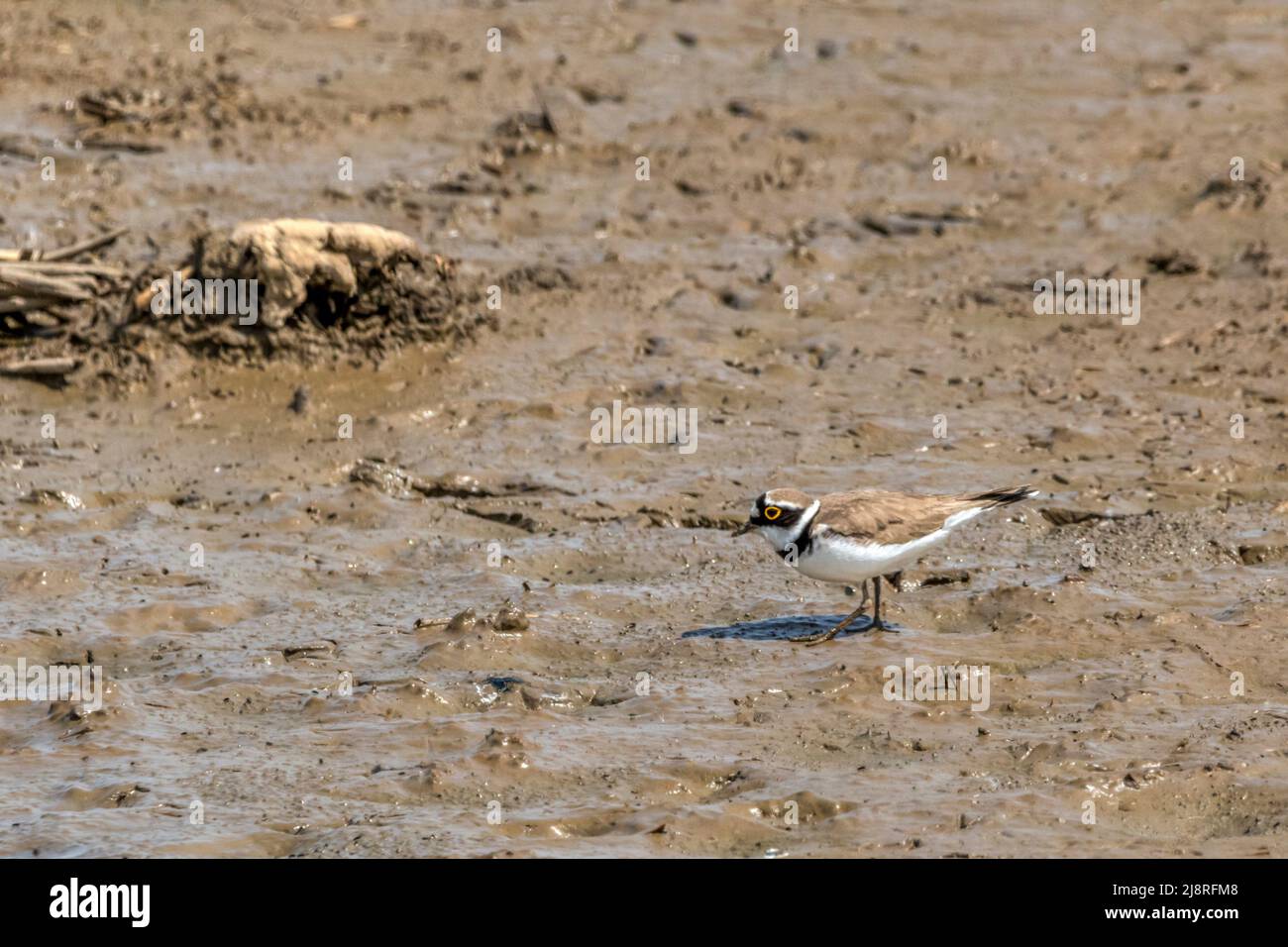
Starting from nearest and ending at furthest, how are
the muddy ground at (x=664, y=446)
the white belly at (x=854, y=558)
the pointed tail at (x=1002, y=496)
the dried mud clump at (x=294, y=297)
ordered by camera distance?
the muddy ground at (x=664, y=446) → the white belly at (x=854, y=558) → the pointed tail at (x=1002, y=496) → the dried mud clump at (x=294, y=297)

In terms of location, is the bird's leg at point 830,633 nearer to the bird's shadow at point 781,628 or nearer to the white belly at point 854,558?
the bird's shadow at point 781,628

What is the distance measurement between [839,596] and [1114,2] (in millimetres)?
12413

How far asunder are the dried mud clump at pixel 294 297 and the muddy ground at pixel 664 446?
182 mm

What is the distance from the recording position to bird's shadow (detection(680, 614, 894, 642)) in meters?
8.71

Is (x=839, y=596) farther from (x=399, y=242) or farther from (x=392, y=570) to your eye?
(x=399, y=242)

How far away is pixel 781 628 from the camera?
8867mm

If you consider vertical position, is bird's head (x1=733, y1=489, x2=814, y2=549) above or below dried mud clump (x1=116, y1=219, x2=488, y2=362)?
below

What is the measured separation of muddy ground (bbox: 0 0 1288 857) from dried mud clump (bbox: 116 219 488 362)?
18 centimetres

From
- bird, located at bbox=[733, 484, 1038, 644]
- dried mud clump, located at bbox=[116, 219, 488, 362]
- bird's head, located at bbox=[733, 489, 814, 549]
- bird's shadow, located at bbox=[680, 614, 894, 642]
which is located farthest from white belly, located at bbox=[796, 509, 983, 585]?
dried mud clump, located at bbox=[116, 219, 488, 362]

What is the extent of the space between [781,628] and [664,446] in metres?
2.50

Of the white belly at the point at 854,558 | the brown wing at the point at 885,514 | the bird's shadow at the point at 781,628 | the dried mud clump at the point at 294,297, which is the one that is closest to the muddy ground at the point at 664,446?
the bird's shadow at the point at 781,628

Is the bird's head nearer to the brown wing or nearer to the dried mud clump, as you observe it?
the brown wing

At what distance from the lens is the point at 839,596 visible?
9.34 m

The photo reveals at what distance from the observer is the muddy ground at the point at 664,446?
718cm
